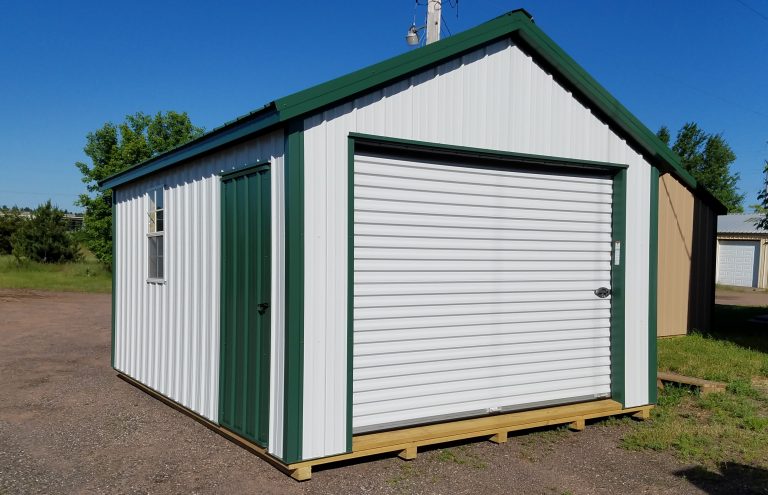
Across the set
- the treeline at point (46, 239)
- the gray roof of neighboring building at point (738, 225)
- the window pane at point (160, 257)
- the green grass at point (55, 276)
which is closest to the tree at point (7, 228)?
the treeline at point (46, 239)

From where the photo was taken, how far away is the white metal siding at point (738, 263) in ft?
90.0

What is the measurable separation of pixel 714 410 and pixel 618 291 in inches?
63.0

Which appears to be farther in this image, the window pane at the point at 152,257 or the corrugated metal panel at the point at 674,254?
the corrugated metal panel at the point at 674,254

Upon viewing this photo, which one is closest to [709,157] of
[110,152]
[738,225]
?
[738,225]

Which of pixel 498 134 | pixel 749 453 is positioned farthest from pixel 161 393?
pixel 749 453

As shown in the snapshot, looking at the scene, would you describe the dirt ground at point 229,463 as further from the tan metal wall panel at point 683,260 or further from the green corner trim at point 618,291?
the tan metal wall panel at point 683,260

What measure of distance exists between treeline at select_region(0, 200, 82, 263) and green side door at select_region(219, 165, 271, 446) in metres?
28.5

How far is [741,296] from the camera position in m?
23.0

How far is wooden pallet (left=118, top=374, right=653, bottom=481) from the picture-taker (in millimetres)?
4926

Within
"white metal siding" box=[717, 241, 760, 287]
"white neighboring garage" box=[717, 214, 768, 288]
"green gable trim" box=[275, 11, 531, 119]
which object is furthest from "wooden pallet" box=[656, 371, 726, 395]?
"white metal siding" box=[717, 241, 760, 287]

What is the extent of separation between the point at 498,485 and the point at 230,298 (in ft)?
9.04

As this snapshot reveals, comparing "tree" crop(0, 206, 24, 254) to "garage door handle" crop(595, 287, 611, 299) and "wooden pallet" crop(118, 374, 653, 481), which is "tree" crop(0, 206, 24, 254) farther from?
"garage door handle" crop(595, 287, 611, 299)

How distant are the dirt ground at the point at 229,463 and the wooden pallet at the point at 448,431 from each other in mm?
93

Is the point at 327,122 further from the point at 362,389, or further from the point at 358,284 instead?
the point at 362,389
